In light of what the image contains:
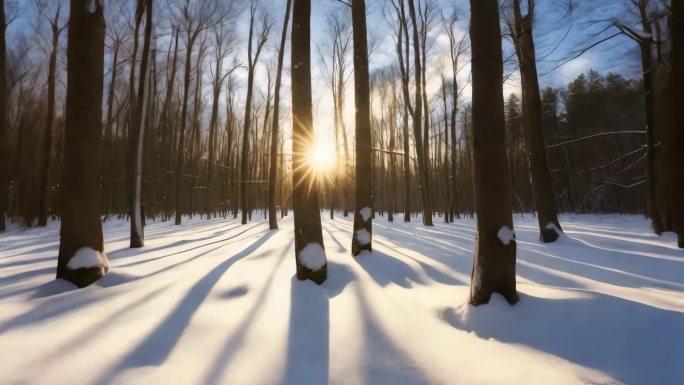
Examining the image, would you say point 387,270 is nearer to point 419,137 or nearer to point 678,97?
point 678,97

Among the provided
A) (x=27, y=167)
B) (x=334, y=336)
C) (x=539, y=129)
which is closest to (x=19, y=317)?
(x=334, y=336)

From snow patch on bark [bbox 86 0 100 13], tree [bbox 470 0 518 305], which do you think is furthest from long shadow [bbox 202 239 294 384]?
snow patch on bark [bbox 86 0 100 13]

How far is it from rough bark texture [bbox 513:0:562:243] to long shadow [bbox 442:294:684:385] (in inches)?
233

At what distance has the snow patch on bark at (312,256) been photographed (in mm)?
4293

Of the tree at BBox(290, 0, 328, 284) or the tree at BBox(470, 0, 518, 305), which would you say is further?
the tree at BBox(290, 0, 328, 284)

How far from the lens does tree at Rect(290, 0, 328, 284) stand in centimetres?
434

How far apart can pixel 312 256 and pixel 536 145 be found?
7024mm

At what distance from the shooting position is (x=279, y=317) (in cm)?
314

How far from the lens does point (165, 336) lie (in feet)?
8.71

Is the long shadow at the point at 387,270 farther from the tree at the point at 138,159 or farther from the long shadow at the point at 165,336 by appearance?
the tree at the point at 138,159

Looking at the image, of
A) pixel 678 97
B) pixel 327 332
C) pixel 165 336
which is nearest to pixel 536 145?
pixel 678 97

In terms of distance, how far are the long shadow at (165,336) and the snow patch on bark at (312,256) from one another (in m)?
1.08

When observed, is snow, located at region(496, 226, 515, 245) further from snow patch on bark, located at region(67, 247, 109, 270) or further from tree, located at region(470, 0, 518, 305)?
snow patch on bark, located at region(67, 247, 109, 270)

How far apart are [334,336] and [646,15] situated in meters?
13.1
